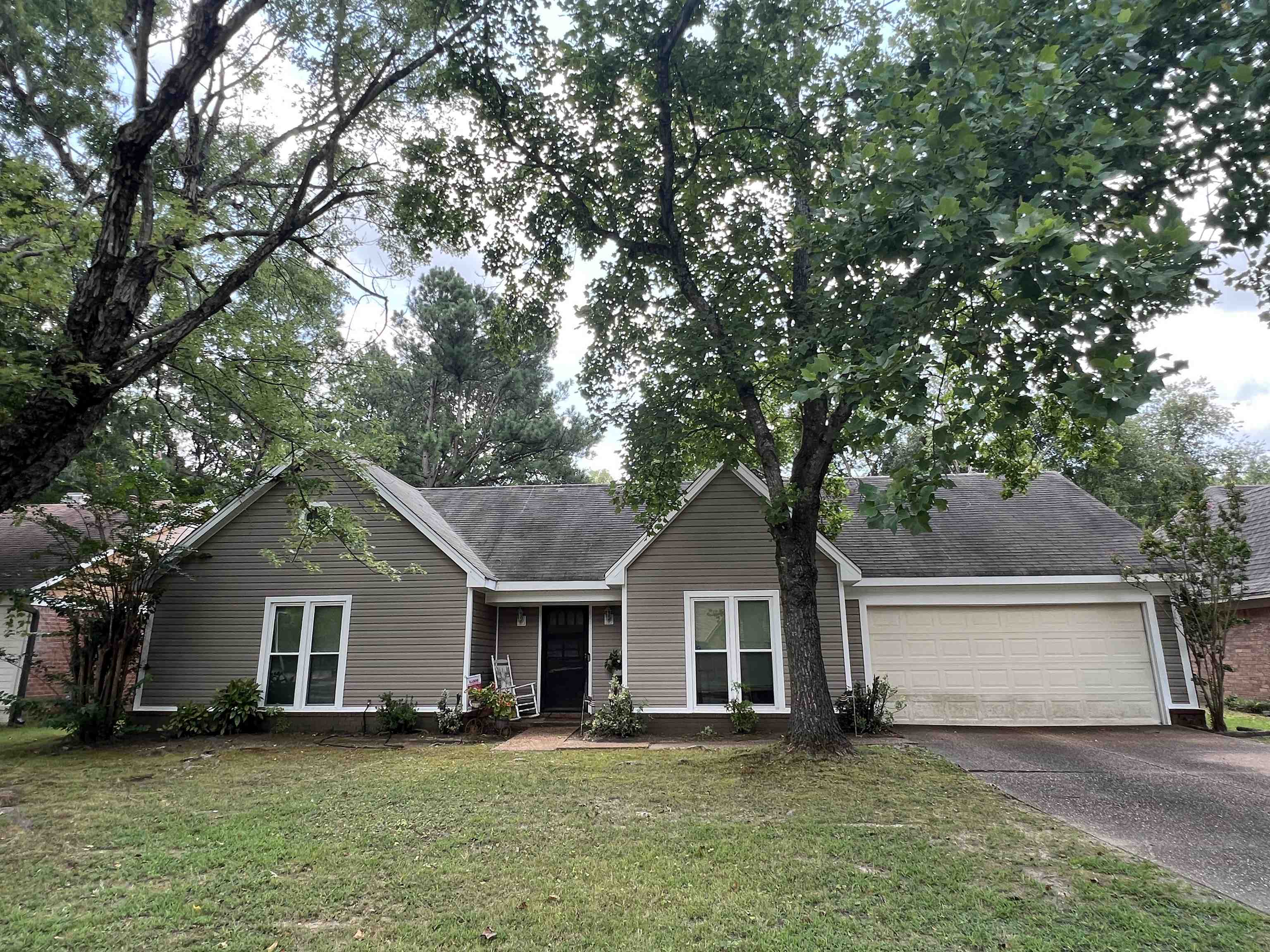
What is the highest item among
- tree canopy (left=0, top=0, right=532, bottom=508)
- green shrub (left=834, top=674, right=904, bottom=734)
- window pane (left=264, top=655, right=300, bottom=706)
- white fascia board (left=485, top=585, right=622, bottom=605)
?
tree canopy (left=0, top=0, right=532, bottom=508)

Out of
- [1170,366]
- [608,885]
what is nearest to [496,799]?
[608,885]

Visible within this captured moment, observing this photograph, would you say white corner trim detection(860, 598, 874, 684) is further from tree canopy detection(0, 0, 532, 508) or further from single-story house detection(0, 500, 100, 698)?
single-story house detection(0, 500, 100, 698)

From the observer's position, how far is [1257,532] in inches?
581

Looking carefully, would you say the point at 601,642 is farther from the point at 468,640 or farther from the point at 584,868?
the point at 584,868

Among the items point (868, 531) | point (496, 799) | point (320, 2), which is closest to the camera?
point (496, 799)

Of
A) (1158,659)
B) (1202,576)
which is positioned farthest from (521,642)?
(1202,576)

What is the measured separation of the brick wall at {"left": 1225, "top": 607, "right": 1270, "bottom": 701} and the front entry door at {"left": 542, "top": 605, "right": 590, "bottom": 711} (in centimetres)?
1265

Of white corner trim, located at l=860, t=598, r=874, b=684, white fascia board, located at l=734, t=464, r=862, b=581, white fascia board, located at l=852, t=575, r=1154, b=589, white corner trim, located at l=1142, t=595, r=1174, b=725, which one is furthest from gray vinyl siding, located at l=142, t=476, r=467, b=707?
white corner trim, located at l=1142, t=595, r=1174, b=725

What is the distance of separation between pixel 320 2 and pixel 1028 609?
14.2 meters

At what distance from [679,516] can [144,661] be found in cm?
981

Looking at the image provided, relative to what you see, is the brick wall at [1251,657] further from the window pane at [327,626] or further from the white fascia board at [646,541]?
the window pane at [327,626]

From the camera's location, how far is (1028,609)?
11508mm

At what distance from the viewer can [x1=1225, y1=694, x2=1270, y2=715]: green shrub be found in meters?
13.1

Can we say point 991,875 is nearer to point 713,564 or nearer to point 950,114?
point 950,114
